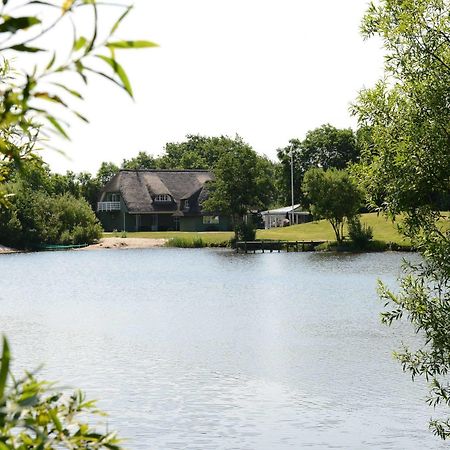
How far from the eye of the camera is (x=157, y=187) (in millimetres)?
110938

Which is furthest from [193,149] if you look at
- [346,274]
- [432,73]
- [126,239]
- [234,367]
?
[432,73]

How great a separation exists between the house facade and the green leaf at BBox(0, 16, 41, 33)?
103 metres

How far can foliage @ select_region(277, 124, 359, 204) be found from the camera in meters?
112

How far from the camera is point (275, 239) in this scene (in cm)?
8612

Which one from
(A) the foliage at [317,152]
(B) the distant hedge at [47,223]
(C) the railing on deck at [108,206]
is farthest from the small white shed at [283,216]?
(B) the distant hedge at [47,223]

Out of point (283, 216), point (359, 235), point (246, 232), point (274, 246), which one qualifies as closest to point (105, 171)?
point (283, 216)

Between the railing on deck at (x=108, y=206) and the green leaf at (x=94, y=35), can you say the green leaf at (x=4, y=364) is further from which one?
the railing on deck at (x=108, y=206)

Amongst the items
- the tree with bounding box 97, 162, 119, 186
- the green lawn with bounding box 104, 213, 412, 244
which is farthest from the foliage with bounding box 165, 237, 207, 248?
the tree with bounding box 97, 162, 119, 186

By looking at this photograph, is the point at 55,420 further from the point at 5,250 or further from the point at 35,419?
the point at 5,250

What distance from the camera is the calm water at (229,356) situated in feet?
61.0

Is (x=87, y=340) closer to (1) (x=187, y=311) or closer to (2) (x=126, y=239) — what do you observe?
(1) (x=187, y=311)

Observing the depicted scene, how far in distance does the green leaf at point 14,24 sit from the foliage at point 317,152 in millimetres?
109635

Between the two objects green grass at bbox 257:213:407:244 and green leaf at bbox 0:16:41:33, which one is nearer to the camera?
green leaf at bbox 0:16:41:33

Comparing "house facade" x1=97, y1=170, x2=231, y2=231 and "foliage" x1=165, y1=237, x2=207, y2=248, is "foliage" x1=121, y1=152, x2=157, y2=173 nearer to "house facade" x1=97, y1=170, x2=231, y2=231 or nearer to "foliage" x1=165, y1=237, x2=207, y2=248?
"house facade" x1=97, y1=170, x2=231, y2=231
